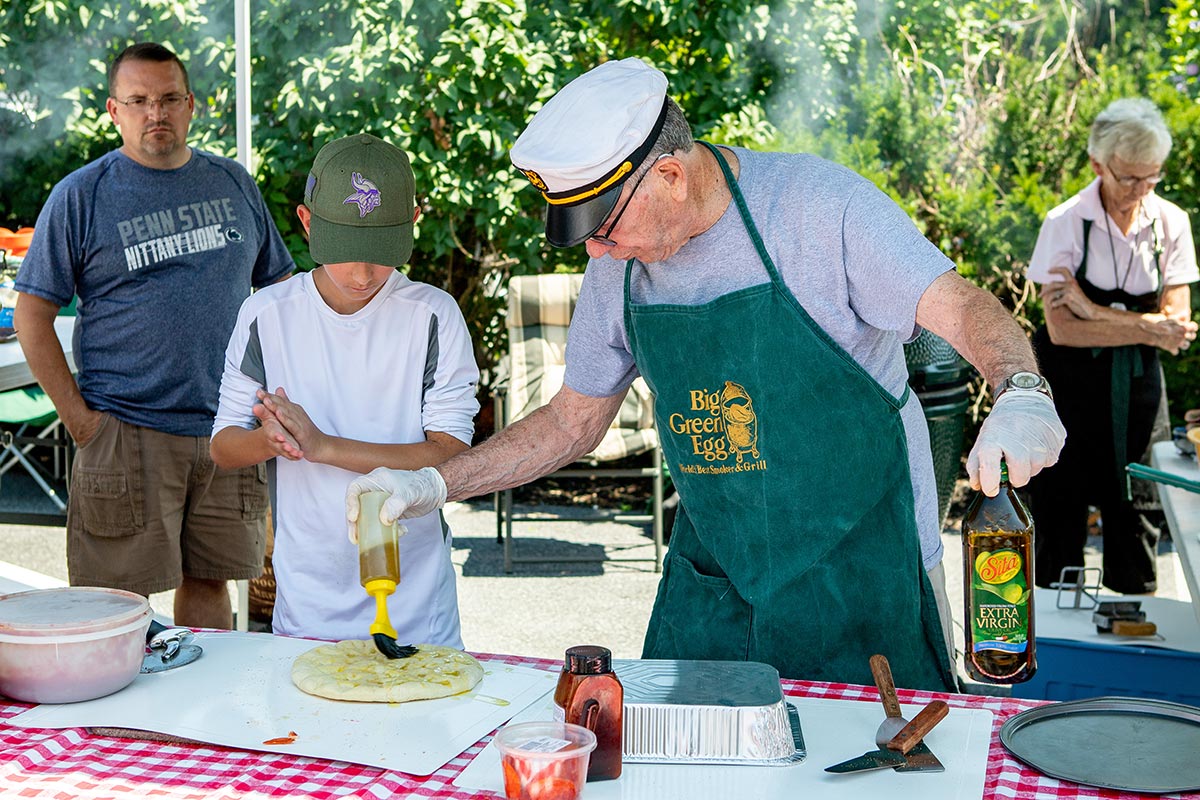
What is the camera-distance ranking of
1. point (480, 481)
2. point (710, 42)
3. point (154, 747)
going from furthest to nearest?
point (710, 42), point (480, 481), point (154, 747)

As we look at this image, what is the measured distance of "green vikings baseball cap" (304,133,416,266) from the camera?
2488 millimetres

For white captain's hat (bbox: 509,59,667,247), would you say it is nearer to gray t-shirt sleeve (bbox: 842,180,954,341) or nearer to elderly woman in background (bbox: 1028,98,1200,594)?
gray t-shirt sleeve (bbox: 842,180,954,341)

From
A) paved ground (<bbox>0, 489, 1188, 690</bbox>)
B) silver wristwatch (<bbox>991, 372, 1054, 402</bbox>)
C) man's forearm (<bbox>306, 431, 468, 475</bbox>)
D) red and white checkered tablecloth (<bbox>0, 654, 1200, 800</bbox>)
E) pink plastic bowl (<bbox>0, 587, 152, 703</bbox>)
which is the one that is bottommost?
paved ground (<bbox>0, 489, 1188, 690</bbox>)

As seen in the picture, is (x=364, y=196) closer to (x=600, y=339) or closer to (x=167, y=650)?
(x=600, y=339)

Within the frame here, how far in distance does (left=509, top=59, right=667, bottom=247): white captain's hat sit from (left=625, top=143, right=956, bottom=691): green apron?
9.5 inches

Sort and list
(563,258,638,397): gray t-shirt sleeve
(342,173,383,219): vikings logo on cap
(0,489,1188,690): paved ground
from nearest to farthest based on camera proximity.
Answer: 1. (563,258,638,397): gray t-shirt sleeve
2. (342,173,383,219): vikings logo on cap
3. (0,489,1188,690): paved ground

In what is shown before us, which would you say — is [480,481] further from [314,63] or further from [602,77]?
[314,63]

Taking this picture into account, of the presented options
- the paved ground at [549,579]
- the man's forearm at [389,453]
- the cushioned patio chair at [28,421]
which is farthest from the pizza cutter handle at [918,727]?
the cushioned patio chair at [28,421]

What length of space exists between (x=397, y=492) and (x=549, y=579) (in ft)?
12.0

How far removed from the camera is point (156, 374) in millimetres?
3771

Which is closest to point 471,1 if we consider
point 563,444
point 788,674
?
point 563,444

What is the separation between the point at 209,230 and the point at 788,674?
231 centimetres

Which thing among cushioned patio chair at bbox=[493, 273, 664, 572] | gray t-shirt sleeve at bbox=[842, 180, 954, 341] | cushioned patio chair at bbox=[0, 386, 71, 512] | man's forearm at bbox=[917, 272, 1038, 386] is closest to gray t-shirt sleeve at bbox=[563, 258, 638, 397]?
gray t-shirt sleeve at bbox=[842, 180, 954, 341]

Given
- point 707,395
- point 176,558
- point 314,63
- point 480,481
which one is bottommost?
point 176,558
